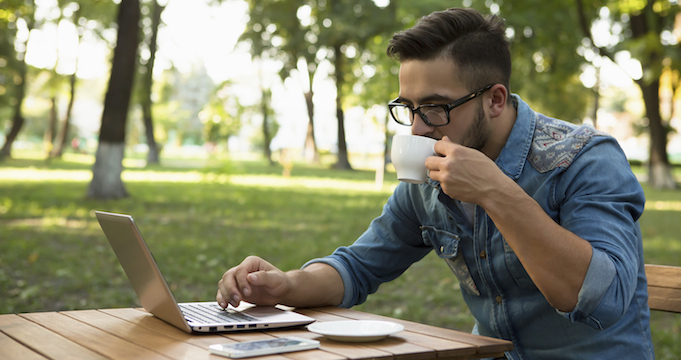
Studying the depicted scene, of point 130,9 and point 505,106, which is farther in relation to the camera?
point 130,9

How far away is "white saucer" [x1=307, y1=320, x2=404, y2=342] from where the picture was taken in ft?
4.75

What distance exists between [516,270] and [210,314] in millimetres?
997

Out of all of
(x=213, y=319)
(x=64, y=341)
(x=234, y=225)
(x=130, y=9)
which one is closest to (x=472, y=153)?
(x=213, y=319)

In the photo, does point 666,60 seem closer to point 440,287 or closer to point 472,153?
point 440,287

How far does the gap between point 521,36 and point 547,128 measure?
20.3 m

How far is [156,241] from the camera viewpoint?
848 centimetres

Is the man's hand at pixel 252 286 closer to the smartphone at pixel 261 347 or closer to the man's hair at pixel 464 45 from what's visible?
the smartphone at pixel 261 347

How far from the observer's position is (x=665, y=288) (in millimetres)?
2234

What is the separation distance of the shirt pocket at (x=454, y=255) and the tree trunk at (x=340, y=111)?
98.6ft

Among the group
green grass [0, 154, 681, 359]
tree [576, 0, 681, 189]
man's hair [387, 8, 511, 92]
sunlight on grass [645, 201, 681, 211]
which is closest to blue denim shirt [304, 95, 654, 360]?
man's hair [387, 8, 511, 92]

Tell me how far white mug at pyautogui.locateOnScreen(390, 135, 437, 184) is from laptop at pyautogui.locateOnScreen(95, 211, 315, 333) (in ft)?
1.76

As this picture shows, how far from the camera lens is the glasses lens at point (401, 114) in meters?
2.12

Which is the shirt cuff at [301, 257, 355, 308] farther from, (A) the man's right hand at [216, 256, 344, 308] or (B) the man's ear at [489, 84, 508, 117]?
(B) the man's ear at [489, 84, 508, 117]

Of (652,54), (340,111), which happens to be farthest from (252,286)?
(340,111)
